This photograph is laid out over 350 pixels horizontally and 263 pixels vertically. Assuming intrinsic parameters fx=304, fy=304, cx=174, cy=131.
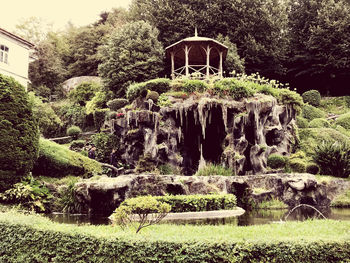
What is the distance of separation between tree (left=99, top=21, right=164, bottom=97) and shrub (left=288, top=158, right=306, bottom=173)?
42.8ft

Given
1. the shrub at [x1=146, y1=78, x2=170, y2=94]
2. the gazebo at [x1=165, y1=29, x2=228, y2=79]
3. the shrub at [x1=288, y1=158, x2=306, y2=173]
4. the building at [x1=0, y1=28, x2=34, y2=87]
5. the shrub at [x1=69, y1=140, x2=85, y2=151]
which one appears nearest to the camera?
the shrub at [x1=288, y1=158, x2=306, y2=173]

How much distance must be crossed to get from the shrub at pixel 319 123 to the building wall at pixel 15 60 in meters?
26.9

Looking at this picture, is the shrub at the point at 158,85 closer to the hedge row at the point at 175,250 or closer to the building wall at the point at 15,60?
the hedge row at the point at 175,250

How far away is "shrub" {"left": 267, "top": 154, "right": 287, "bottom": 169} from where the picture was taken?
58.9 feet

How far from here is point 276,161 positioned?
17953 millimetres

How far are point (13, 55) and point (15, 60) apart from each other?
485 millimetres

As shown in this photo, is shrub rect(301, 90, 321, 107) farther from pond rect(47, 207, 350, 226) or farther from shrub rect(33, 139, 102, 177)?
shrub rect(33, 139, 102, 177)

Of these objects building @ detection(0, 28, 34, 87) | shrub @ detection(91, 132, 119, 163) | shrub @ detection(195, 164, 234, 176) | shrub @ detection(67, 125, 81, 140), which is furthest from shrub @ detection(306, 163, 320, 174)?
building @ detection(0, 28, 34, 87)

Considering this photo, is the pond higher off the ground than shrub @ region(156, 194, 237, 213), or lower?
lower

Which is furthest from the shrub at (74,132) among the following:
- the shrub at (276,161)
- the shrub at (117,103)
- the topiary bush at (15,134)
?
the shrub at (276,161)

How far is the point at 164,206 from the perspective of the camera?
273 inches

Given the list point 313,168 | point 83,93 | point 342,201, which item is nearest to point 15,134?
point 313,168

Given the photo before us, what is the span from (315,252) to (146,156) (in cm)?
1279

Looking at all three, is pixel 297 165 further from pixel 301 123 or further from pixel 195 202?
pixel 195 202
